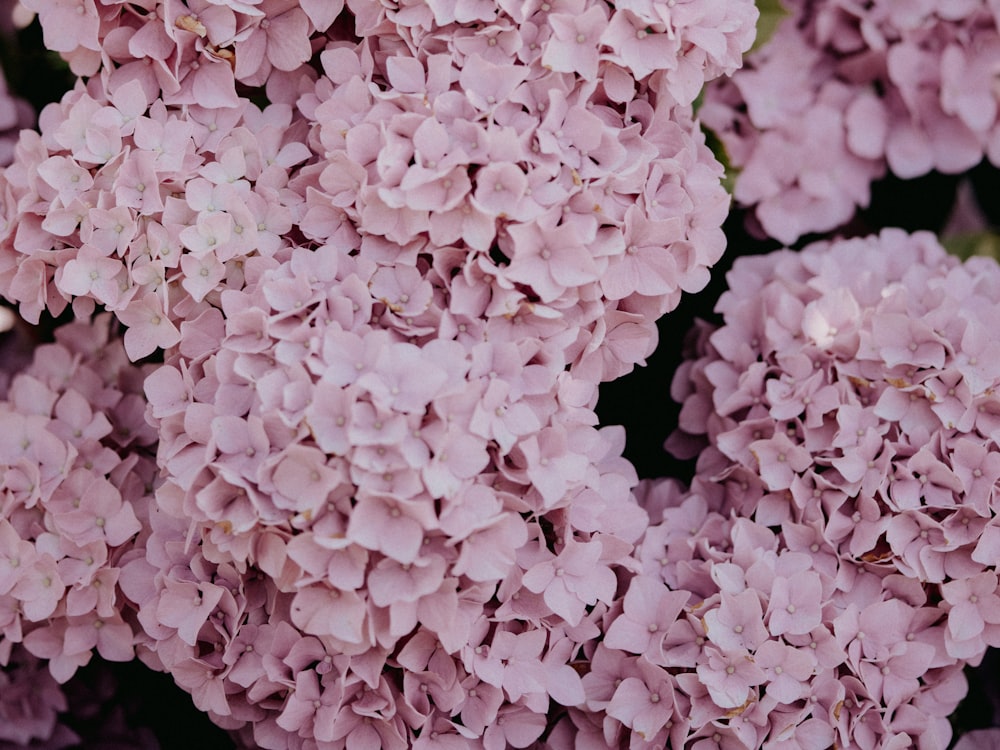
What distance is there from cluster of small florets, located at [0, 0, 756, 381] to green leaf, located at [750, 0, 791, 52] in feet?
0.80

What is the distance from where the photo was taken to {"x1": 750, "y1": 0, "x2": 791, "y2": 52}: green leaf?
119 cm

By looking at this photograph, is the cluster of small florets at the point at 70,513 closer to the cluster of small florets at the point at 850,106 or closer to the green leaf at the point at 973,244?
the cluster of small florets at the point at 850,106

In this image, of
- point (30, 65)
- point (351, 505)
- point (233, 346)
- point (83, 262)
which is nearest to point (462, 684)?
point (351, 505)

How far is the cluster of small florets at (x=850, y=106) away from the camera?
122 centimetres

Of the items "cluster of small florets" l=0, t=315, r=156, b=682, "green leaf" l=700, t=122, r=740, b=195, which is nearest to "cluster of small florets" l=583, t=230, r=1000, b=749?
"green leaf" l=700, t=122, r=740, b=195

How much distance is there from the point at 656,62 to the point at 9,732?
88 cm

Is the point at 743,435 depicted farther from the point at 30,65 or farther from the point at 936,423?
the point at 30,65

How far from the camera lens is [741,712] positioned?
909mm

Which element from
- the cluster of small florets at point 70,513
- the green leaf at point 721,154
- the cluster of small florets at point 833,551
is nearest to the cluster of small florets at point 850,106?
the green leaf at point 721,154

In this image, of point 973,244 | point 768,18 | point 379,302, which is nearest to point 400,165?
point 379,302

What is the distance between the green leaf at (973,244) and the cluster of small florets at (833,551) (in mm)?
278

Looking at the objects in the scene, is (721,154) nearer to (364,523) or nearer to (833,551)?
(833,551)

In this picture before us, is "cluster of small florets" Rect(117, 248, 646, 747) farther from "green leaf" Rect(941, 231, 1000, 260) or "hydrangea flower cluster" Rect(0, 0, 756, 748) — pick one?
"green leaf" Rect(941, 231, 1000, 260)

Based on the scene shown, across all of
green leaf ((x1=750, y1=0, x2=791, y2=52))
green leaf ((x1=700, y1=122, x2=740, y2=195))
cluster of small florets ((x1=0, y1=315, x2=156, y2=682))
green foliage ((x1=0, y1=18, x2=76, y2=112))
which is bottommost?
cluster of small florets ((x1=0, y1=315, x2=156, y2=682))
